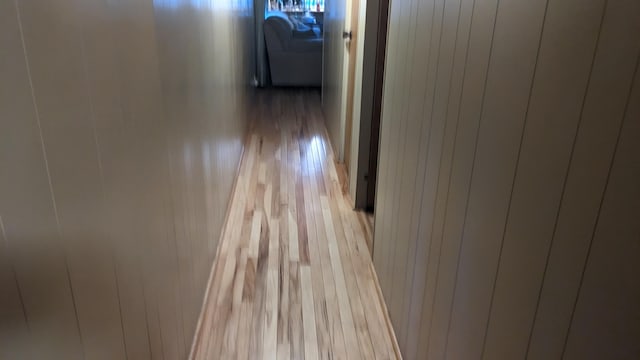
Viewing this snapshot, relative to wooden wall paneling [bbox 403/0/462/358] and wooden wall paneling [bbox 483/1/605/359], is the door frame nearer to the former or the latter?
wooden wall paneling [bbox 403/0/462/358]

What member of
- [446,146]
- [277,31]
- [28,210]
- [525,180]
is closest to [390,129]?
[446,146]

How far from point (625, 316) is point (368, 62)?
8.25 feet

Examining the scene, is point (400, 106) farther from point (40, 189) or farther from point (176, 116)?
point (40, 189)

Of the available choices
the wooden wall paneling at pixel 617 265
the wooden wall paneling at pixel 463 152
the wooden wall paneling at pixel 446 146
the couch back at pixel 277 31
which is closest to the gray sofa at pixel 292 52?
the couch back at pixel 277 31

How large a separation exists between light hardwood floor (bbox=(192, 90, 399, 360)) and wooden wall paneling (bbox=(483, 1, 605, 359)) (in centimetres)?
105

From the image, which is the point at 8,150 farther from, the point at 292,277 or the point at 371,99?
the point at 371,99

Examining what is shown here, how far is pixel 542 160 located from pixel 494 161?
0.20m

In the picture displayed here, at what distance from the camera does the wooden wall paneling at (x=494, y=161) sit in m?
1.01

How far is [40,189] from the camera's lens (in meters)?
0.77

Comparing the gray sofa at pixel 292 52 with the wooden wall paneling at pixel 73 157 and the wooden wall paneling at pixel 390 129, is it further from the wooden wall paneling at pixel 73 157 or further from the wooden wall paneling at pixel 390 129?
the wooden wall paneling at pixel 73 157

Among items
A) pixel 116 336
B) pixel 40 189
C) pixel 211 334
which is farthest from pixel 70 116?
pixel 211 334

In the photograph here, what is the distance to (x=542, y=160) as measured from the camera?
930mm

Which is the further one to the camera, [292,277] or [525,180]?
[292,277]

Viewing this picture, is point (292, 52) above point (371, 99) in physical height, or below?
below
